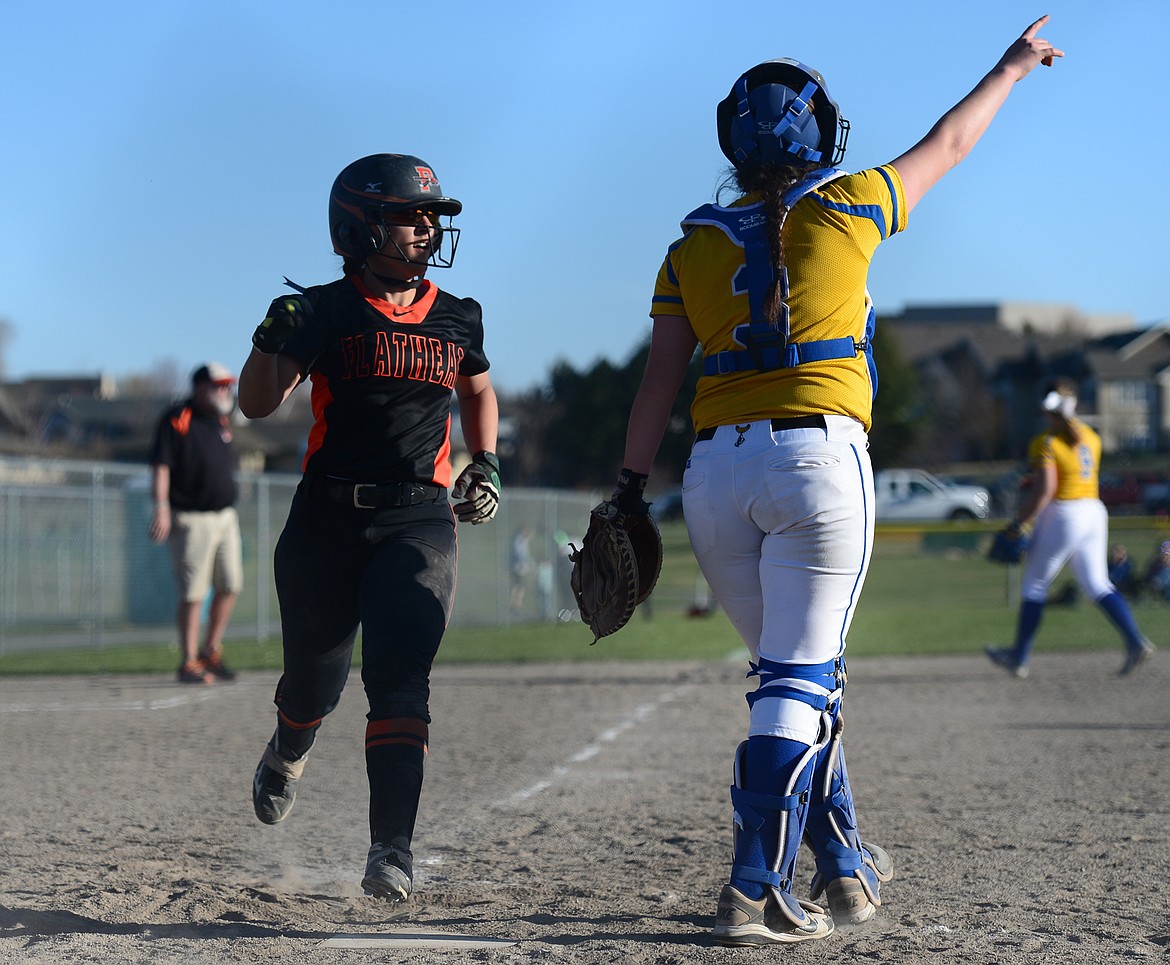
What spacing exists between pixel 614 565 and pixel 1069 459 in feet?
23.3

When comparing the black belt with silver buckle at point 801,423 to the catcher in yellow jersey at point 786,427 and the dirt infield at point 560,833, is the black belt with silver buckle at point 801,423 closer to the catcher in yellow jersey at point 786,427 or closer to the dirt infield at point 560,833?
the catcher in yellow jersey at point 786,427

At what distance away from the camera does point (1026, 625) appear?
1008 cm

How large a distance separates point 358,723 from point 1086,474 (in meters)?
5.44

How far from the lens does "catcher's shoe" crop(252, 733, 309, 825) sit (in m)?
4.30

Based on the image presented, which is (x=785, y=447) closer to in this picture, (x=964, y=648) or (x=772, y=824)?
(x=772, y=824)

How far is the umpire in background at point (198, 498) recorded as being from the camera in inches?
385

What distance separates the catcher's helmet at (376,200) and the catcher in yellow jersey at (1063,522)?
6.73 meters

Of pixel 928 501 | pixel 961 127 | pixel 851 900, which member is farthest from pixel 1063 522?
pixel 928 501

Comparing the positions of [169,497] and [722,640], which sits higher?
[169,497]

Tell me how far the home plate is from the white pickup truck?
41240 millimetres

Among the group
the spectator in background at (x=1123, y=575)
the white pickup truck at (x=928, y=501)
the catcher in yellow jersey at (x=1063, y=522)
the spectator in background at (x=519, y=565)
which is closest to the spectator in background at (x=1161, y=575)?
the spectator in background at (x=1123, y=575)

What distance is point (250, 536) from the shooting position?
1934 cm

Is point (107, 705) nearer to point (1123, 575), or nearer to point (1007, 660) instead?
point (1007, 660)

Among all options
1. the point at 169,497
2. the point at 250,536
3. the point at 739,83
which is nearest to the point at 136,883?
the point at 739,83
